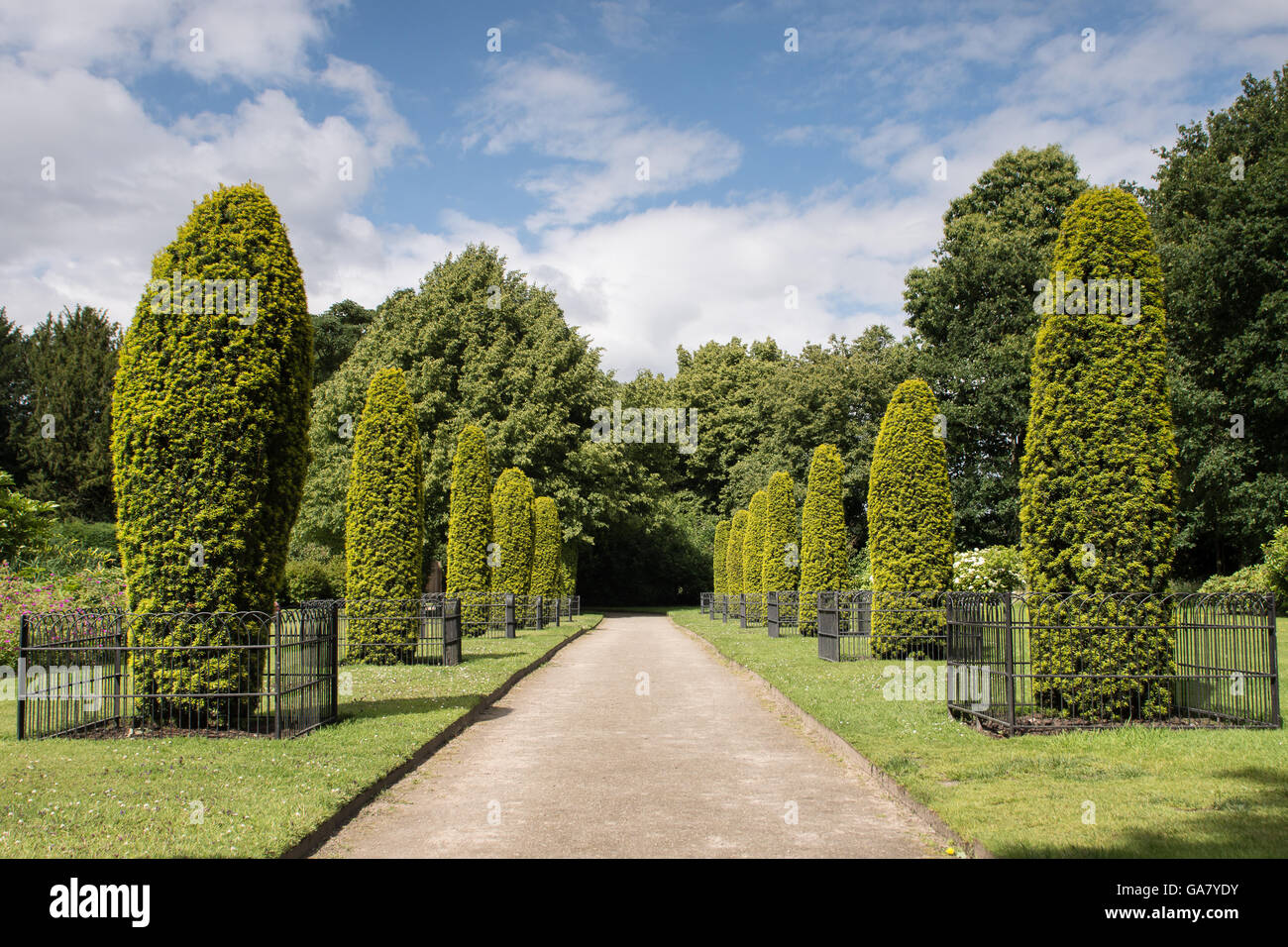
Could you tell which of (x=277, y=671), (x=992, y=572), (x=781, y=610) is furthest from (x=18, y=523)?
(x=992, y=572)

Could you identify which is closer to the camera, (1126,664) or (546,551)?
(1126,664)

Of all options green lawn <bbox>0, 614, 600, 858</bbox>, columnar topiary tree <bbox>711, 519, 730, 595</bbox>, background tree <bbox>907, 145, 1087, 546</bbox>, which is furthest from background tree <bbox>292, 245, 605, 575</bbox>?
green lawn <bbox>0, 614, 600, 858</bbox>

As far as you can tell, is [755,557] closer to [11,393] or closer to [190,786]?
[190,786]

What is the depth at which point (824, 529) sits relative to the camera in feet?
77.3

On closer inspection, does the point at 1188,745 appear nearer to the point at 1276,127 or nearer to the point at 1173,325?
the point at 1173,325

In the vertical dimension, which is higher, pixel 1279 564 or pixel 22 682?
pixel 1279 564

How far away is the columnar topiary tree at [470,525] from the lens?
24.4 metres

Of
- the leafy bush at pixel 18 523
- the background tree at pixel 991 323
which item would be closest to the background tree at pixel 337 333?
the background tree at pixel 991 323

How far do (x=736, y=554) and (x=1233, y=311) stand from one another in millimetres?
19466

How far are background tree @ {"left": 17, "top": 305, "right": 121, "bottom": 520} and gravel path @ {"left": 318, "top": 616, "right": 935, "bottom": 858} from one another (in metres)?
33.8

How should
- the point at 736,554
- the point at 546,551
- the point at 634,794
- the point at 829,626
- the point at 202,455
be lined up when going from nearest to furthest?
the point at 634,794
the point at 202,455
the point at 829,626
the point at 546,551
the point at 736,554

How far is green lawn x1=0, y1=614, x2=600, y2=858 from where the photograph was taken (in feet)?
17.7

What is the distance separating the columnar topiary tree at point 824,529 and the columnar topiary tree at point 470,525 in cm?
869
